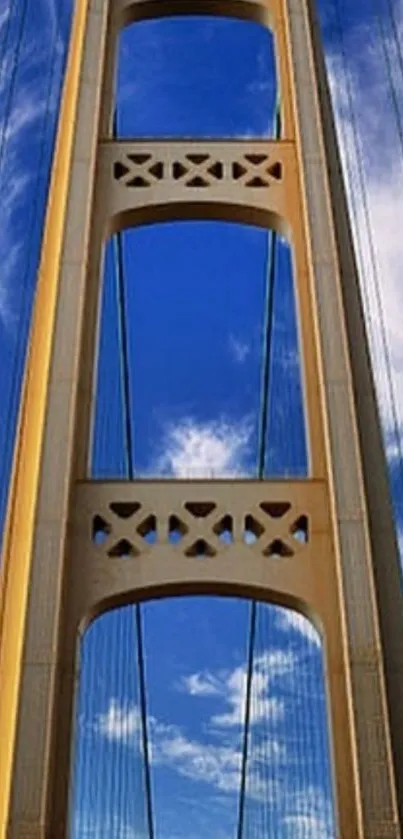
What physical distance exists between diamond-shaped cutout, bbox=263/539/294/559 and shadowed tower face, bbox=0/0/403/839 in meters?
0.01

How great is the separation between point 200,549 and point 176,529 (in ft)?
0.53

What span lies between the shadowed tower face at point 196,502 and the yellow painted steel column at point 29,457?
17mm

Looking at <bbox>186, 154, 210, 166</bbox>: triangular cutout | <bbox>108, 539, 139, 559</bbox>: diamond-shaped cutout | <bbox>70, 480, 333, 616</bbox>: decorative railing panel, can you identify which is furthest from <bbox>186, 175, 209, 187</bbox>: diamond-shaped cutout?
<bbox>108, 539, 139, 559</bbox>: diamond-shaped cutout

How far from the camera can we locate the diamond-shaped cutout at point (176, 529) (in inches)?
249

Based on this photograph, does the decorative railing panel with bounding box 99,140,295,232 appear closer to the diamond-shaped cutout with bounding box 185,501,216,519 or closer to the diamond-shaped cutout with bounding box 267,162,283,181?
the diamond-shaped cutout with bounding box 267,162,283,181

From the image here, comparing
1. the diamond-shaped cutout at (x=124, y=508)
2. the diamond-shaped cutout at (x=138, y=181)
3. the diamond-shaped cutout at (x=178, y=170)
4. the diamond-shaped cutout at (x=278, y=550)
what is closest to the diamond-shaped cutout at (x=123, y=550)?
the diamond-shaped cutout at (x=124, y=508)

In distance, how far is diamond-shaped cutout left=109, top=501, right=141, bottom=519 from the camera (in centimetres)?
645

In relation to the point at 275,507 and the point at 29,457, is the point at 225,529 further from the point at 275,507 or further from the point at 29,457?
the point at 29,457

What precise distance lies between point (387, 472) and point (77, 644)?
Answer: 181cm

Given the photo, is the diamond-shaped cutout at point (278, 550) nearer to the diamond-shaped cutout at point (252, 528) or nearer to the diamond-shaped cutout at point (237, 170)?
the diamond-shaped cutout at point (252, 528)

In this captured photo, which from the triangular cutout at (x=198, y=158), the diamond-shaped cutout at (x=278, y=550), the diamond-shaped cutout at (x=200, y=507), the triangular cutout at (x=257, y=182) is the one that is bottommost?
the diamond-shaped cutout at (x=278, y=550)

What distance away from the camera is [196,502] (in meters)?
6.43

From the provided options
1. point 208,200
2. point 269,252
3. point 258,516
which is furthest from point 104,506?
point 269,252

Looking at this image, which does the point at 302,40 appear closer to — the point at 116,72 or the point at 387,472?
the point at 116,72
